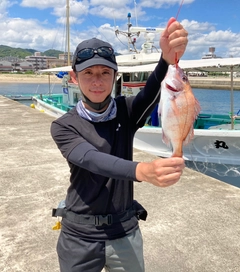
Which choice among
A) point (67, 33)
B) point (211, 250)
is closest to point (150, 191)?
point (211, 250)

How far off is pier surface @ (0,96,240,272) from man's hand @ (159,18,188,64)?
6.70 feet

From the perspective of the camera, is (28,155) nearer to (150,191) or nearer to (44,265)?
(150,191)

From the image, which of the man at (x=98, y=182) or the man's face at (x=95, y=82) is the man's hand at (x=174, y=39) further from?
the man's face at (x=95, y=82)

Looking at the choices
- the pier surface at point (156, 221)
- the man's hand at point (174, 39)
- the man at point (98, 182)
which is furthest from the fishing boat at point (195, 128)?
the man at point (98, 182)

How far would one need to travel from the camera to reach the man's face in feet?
5.21

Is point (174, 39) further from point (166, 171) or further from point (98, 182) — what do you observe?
point (98, 182)

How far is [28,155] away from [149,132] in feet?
12.3

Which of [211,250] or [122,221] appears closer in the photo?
[122,221]

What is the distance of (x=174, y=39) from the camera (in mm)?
1488

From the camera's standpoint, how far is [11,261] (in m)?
2.84

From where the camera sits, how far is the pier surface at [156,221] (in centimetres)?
287

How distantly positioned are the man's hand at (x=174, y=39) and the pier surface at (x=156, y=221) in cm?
204

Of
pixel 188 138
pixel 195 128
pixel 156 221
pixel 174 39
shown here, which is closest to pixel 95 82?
pixel 174 39

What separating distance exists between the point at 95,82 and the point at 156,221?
2486 millimetres
